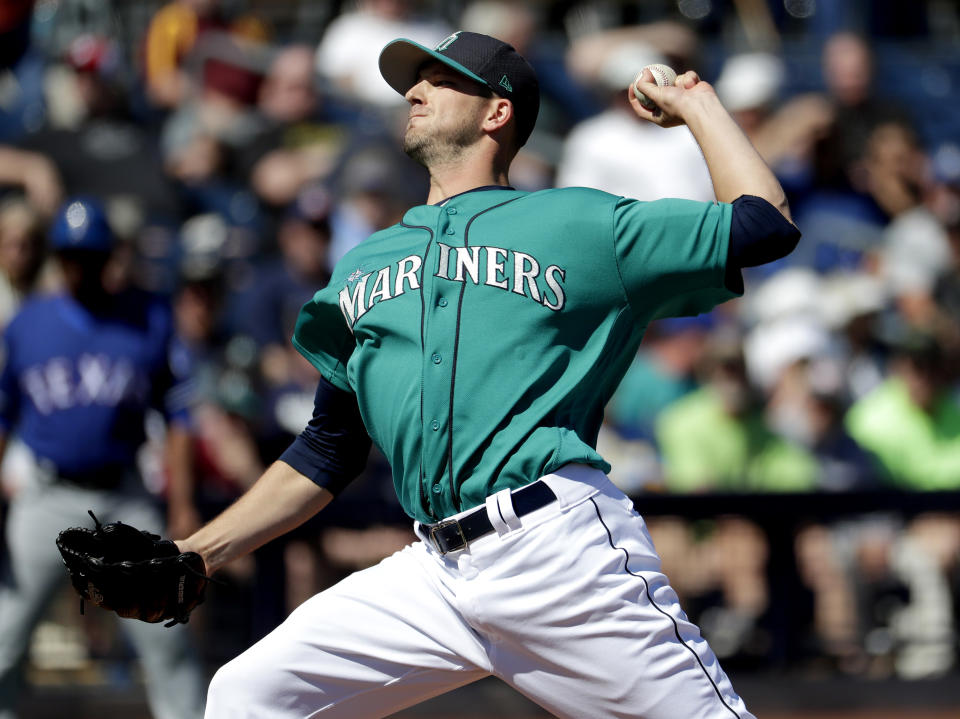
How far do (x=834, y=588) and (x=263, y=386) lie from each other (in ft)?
10.4

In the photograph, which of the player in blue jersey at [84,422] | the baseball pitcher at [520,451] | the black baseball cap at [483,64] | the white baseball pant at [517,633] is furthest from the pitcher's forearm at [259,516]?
the player in blue jersey at [84,422]

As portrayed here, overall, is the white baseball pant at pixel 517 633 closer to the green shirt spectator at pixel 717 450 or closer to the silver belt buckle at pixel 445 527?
the silver belt buckle at pixel 445 527

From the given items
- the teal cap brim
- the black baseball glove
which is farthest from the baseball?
the black baseball glove

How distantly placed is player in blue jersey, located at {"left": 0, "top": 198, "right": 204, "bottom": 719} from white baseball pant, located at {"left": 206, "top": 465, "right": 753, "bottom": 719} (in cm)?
252

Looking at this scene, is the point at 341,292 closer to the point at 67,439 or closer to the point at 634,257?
the point at 634,257

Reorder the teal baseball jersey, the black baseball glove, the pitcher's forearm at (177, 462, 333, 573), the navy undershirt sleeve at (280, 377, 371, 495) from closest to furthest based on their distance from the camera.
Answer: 1. the teal baseball jersey
2. the black baseball glove
3. the pitcher's forearm at (177, 462, 333, 573)
4. the navy undershirt sleeve at (280, 377, 371, 495)

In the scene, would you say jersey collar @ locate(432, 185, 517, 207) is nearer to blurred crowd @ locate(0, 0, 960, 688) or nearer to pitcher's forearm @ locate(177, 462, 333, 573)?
pitcher's forearm @ locate(177, 462, 333, 573)

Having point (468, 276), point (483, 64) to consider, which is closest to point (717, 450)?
point (483, 64)

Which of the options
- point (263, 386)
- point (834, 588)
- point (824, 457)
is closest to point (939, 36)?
point (824, 457)

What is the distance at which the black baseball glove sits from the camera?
10.6 feet

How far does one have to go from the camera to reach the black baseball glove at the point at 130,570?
3232 millimetres

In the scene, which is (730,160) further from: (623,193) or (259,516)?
(623,193)

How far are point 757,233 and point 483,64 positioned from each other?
34.1 inches

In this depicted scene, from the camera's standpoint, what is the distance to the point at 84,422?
586cm
